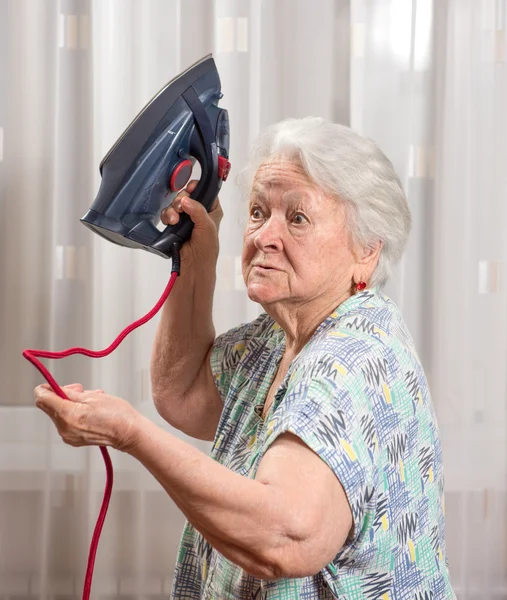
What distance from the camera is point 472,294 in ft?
6.40

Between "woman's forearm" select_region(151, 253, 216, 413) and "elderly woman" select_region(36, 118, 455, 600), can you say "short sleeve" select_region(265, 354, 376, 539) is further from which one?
"woman's forearm" select_region(151, 253, 216, 413)

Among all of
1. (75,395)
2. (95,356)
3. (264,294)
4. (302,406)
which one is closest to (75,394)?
(75,395)

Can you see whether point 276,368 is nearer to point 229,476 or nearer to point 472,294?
point 229,476

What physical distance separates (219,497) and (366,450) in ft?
0.66

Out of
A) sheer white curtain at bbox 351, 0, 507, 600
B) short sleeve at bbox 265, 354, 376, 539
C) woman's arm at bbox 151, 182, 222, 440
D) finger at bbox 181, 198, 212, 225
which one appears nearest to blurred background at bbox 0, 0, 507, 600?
sheer white curtain at bbox 351, 0, 507, 600

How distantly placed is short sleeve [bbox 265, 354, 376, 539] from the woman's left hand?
0.18 meters

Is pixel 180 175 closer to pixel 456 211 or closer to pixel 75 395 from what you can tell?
pixel 75 395

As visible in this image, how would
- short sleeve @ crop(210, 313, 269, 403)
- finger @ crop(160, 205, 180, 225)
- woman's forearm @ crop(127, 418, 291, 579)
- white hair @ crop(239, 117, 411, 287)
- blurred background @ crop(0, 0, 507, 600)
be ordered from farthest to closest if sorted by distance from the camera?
blurred background @ crop(0, 0, 507, 600)
short sleeve @ crop(210, 313, 269, 403)
finger @ crop(160, 205, 180, 225)
white hair @ crop(239, 117, 411, 287)
woman's forearm @ crop(127, 418, 291, 579)

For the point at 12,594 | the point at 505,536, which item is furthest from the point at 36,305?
the point at 505,536

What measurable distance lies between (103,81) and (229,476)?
126 centimetres

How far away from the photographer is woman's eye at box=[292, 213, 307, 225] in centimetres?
115

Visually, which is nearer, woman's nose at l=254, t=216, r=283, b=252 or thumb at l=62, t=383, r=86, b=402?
thumb at l=62, t=383, r=86, b=402

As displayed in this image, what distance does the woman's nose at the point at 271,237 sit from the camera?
45.7 inches

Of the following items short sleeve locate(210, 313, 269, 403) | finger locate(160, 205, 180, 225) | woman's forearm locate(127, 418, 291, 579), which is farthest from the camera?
short sleeve locate(210, 313, 269, 403)
